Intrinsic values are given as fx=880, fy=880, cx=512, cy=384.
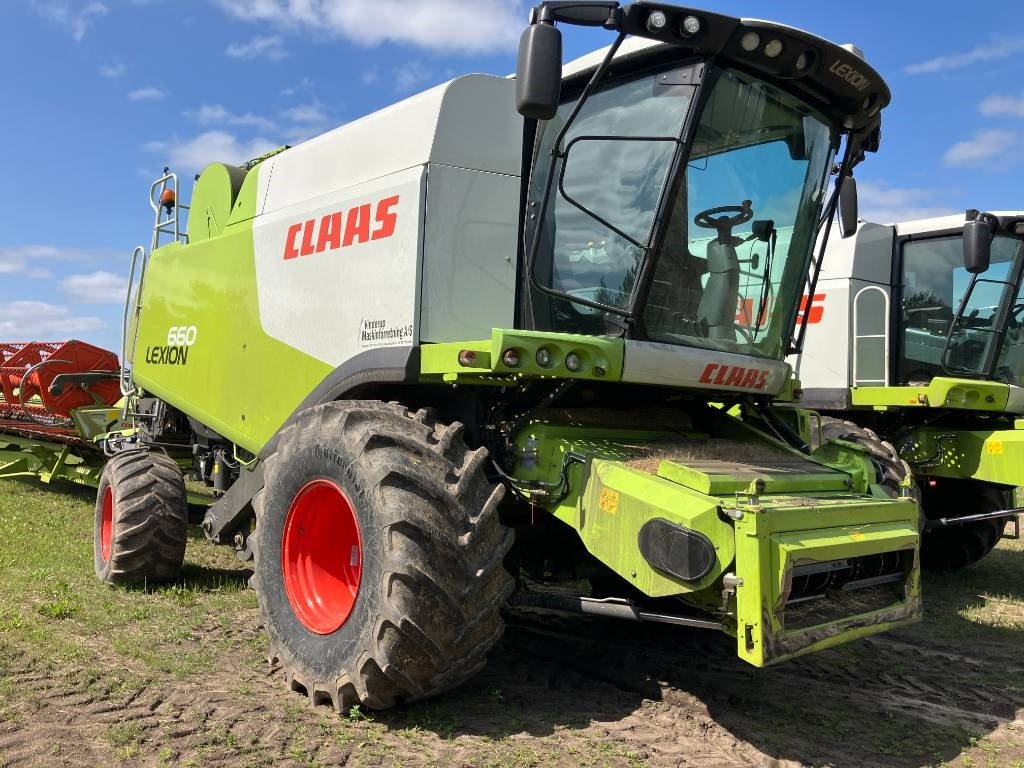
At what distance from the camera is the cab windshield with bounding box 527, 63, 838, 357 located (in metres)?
3.88

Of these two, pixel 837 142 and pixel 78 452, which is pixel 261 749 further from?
pixel 78 452

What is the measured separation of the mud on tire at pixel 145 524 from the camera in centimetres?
542

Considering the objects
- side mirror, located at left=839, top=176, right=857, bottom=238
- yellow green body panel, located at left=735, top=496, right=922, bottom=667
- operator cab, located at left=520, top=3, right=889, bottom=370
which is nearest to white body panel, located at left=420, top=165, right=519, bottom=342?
operator cab, located at left=520, top=3, right=889, bottom=370

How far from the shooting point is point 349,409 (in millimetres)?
3766

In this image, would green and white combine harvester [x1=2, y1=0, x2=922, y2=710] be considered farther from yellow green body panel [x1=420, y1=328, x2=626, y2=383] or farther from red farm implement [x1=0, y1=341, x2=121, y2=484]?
red farm implement [x1=0, y1=341, x2=121, y2=484]

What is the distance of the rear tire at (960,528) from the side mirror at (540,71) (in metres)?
6.03

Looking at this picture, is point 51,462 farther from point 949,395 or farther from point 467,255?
point 949,395

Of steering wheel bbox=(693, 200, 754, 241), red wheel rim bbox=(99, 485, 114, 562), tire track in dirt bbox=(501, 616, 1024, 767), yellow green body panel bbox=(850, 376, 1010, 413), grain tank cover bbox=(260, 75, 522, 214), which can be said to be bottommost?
tire track in dirt bbox=(501, 616, 1024, 767)

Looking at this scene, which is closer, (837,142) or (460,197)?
(460,197)

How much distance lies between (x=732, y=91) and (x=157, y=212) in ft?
16.0

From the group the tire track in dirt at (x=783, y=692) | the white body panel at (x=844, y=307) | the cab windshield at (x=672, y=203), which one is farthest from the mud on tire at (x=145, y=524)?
the white body panel at (x=844, y=307)

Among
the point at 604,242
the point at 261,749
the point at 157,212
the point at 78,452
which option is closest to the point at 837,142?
A: the point at 604,242

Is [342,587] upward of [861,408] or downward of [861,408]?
downward

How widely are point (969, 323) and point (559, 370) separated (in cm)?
543
